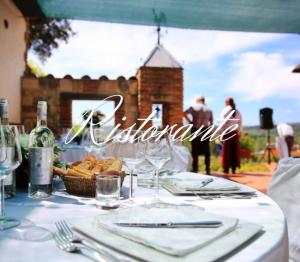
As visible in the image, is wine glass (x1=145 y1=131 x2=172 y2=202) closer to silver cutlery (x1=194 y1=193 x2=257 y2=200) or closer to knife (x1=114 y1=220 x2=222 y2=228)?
silver cutlery (x1=194 y1=193 x2=257 y2=200)

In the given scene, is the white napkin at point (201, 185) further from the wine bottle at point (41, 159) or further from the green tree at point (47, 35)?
the green tree at point (47, 35)

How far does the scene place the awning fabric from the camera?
487cm

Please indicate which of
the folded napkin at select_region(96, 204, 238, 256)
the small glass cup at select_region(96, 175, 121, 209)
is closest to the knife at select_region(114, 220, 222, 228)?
the folded napkin at select_region(96, 204, 238, 256)

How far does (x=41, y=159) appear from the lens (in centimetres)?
94

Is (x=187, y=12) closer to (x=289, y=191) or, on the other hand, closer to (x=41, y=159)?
(x=289, y=191)

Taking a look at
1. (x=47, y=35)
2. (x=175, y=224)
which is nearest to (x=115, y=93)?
(x=47, y=35)

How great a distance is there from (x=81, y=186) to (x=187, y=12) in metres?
4.77

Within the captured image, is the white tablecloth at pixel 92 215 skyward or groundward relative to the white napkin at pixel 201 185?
groundward

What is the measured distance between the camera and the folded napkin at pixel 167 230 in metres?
0.53

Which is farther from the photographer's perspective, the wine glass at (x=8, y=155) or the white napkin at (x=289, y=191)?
the white napkin at (x=289, y=191)

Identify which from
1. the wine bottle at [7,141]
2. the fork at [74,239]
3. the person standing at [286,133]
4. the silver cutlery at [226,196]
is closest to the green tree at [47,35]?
the person standing at [286,133]

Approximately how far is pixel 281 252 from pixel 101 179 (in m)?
0.42

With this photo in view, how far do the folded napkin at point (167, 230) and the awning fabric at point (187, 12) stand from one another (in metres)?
4.47

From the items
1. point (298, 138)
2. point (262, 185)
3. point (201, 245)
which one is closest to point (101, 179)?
point (201, 245)
